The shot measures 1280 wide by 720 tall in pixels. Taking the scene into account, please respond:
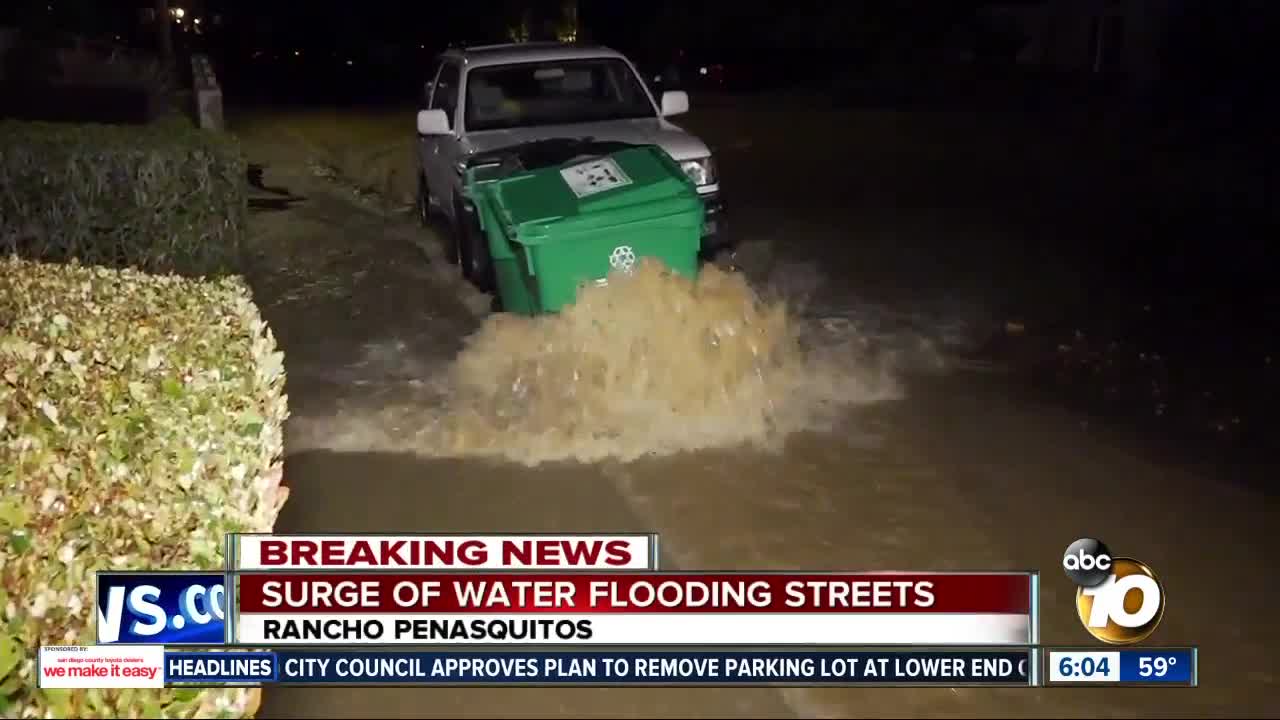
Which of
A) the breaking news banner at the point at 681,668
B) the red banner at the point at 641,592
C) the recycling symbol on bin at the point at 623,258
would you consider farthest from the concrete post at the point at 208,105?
the breaking news banner at the point at 681,668

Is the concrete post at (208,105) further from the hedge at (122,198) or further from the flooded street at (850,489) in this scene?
the hedge at (122,198)

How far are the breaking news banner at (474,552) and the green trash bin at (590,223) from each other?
8.83 feet

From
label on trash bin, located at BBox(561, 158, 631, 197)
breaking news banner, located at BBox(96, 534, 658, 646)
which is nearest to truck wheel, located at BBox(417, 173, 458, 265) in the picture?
label on trash bin, located at BBox(561, 158, 631, 197)

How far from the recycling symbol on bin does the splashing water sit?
15 cm

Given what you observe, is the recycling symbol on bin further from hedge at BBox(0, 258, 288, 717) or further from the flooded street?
hedge at BBox(0, 258, 288, 717)

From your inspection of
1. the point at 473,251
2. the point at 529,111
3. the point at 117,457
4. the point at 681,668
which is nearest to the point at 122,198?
the point at 473,251

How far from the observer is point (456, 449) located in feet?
23.3

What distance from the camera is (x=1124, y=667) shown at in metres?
4.64

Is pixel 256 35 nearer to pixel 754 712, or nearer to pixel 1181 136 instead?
pixel 1181 136

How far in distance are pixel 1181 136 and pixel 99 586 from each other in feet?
66.3

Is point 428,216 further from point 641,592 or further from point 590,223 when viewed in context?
point 641,592

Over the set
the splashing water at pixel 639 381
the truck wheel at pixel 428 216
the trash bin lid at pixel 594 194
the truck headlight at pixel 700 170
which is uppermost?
the trash bin lid at pixel 594 194

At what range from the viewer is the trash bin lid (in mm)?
8133

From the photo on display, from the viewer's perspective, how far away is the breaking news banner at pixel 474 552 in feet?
17.2
